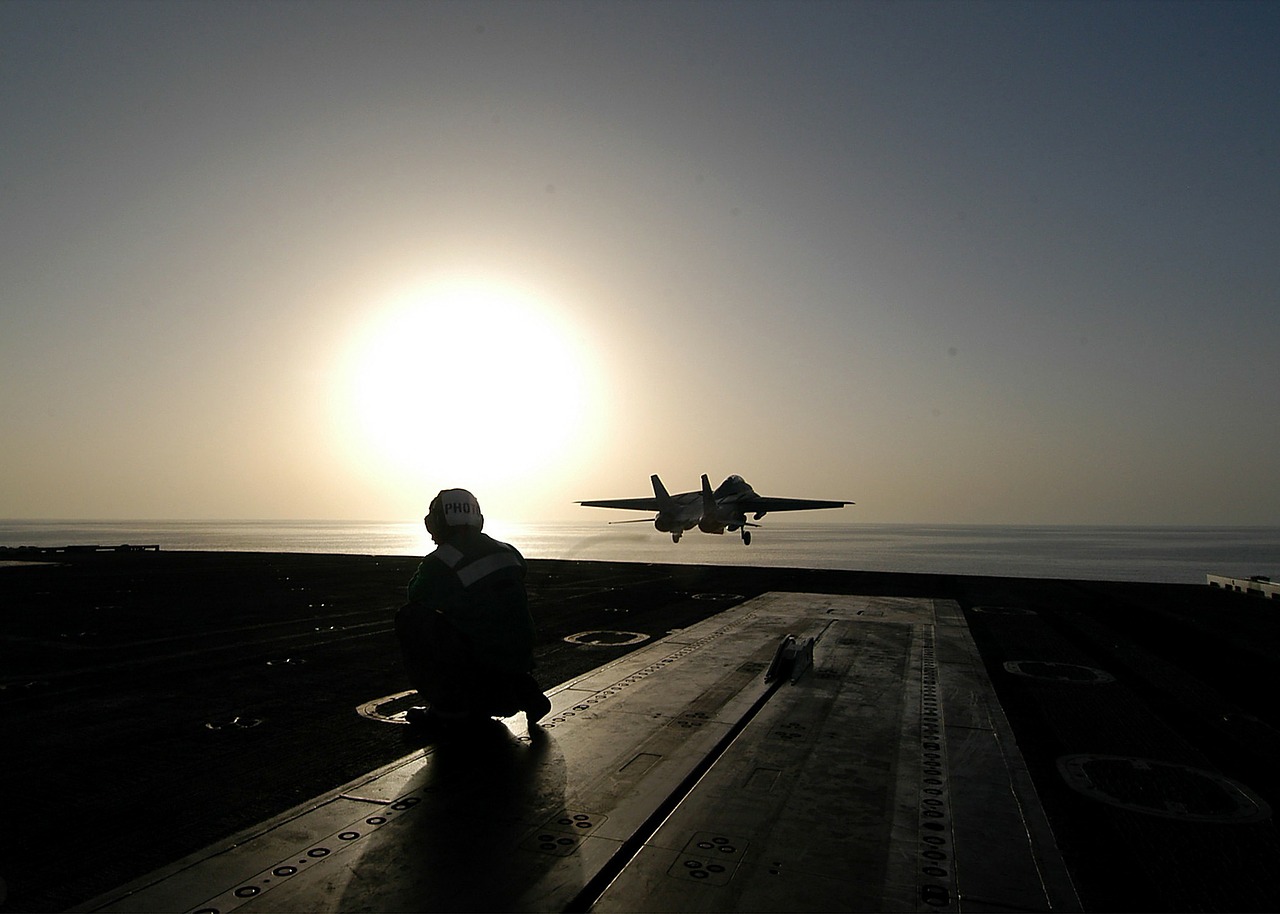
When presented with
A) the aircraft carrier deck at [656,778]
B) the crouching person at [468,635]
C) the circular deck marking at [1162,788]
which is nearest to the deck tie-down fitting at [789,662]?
the aircraft carrier deck at [656,778]

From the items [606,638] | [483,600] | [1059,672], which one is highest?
[483,600]

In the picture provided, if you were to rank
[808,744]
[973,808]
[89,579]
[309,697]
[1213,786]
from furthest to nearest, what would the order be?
[89,579] < [309,697] < [808,744] < [1213,786] < [973,808]

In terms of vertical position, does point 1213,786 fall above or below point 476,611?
below

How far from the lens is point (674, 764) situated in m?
6.71

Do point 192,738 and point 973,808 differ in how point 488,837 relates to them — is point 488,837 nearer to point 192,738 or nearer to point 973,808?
point 973,808

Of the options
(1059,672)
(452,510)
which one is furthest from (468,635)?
(1059,672)

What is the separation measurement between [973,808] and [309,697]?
811 cm

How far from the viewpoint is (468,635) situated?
7.67 metres

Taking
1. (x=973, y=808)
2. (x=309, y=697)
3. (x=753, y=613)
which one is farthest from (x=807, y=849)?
(x=753, y=613)

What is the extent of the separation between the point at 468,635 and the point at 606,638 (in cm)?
739

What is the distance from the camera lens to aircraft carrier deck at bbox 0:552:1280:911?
4473 millimetres

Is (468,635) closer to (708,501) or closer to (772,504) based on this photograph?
(708,501)

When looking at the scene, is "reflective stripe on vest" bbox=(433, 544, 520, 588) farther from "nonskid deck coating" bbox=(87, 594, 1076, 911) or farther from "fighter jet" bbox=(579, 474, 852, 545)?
"fighter jet" bbox=(579, 474, 852, 545)

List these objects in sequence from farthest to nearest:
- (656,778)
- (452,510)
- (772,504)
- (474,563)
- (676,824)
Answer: (772,504) → (452,510) → (474,563) → (656,778) → (676,824)
